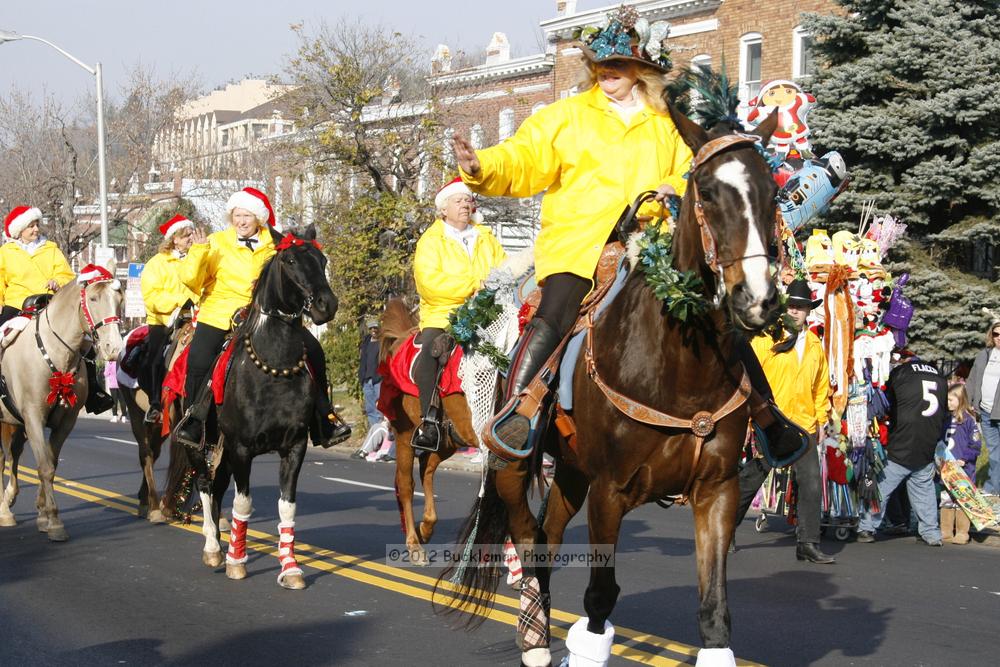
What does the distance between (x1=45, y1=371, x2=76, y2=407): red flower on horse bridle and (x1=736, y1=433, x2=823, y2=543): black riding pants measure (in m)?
6.32

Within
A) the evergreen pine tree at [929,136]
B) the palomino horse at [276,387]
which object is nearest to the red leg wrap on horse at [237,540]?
the palomino horse at [276,387]

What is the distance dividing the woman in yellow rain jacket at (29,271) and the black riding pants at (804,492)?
21.1ft

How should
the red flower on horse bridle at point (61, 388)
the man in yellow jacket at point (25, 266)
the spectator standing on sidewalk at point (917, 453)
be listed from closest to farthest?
1. the red flower on horse bridle at point (61, 388)
2. the spectator standing on sidewalk at point (917, 453)
3. the man in yellow jacket at point (25, 266)

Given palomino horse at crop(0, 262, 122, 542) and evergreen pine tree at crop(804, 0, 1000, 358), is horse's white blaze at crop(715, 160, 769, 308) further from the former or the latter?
evergreen pine tree at crop(804, 0, 1000, 358)

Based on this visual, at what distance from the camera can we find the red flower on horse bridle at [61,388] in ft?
38.5

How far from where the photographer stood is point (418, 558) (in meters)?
10.3

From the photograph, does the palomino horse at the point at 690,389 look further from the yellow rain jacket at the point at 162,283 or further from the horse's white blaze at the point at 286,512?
the yellow rain jacket at the point at 162,283

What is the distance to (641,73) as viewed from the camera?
20.1 ft

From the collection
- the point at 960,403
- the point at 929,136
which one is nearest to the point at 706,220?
the point at 960,403

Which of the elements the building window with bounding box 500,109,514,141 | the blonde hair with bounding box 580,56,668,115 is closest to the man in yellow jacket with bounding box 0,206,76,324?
the blonde hair with bounding box 580,56,668,115

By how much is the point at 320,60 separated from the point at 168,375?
45.6 feet

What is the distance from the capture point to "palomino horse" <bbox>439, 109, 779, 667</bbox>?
4797 mm

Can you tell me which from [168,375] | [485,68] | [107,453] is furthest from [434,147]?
[485,68]

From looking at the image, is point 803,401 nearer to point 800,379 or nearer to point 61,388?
point 800,379
